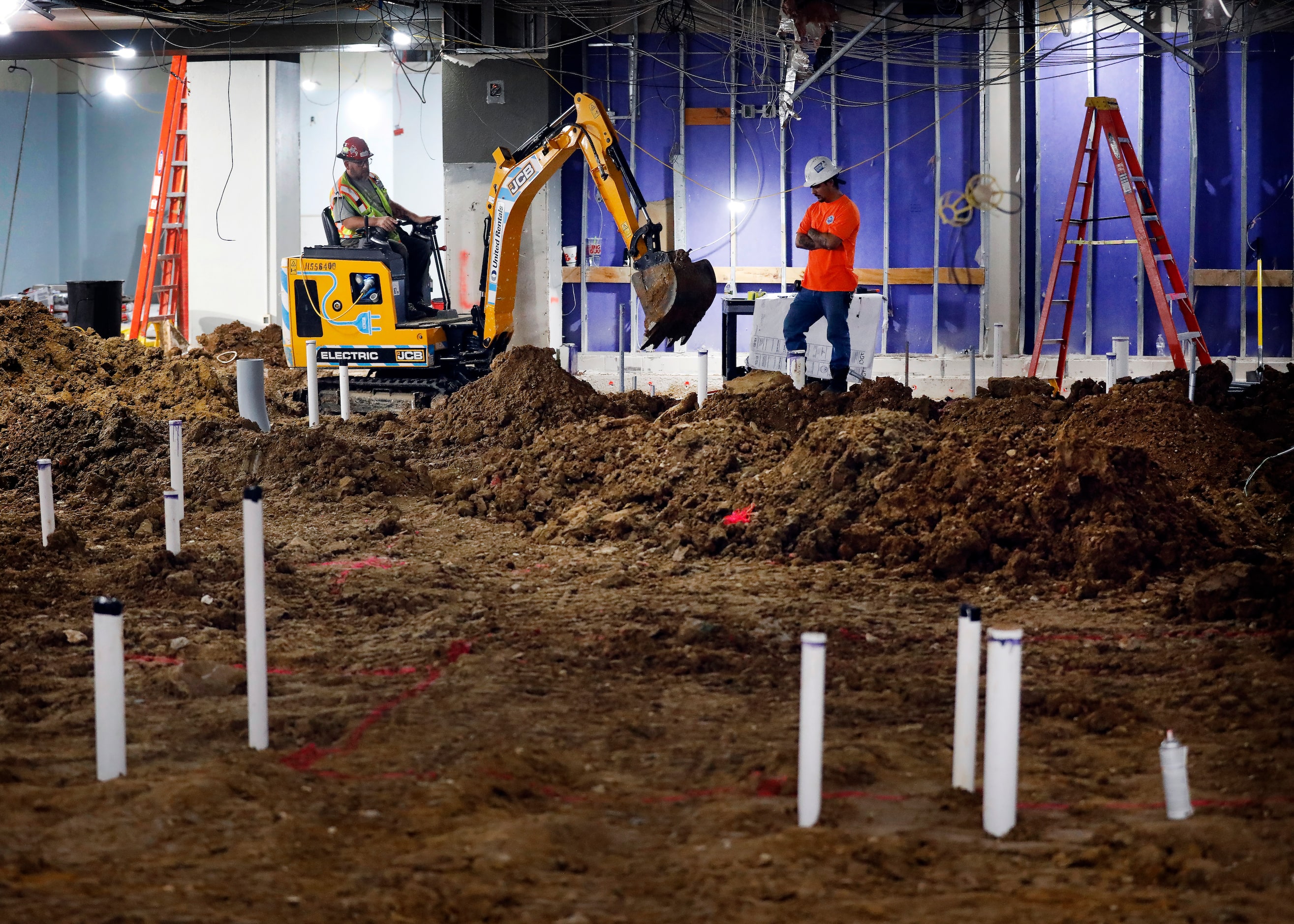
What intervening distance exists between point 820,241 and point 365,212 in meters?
4.82

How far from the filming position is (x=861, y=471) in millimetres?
8281

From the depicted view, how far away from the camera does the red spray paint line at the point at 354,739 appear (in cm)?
438

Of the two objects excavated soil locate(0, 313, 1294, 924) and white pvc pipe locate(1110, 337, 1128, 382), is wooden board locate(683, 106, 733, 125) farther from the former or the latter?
white pvc pipe locate(1110, 337, 1128, 382)

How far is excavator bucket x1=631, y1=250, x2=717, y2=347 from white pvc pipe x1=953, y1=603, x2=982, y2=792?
718 cm

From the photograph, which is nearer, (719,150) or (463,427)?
(463,427)

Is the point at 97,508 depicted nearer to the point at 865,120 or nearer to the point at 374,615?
the point at 374,615

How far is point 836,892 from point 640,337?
12463mm

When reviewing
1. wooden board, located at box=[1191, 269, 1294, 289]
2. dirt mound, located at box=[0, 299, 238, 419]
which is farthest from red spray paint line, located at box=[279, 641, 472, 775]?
wooden board, located at box=[1191, 269, 1294, 289]

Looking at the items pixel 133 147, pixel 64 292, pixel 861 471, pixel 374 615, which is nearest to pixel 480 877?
pixel 374 615

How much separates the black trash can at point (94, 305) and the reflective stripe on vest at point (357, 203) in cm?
451

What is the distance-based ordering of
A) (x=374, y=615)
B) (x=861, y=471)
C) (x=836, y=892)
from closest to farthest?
(x=836, y=892)
(x=374, y=615)
(x=861, y=471)

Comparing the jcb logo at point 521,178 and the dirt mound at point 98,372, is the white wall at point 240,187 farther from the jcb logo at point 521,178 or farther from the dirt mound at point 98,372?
the jcb logo at point 521,178

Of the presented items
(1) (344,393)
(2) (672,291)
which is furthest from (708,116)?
(1) (344,393)

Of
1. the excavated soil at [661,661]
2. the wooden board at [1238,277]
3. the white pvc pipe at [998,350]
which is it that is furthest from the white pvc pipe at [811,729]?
the wooden board at [1238,277]
